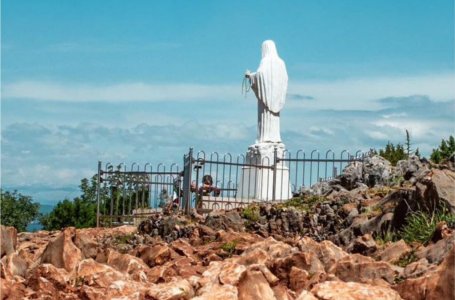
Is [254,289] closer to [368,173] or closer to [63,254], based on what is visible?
[63,254]

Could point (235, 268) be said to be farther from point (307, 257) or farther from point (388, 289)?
point (388, 289)

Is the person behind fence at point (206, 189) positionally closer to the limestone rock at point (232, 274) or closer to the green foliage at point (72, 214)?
the green foliage at point (72, 214)

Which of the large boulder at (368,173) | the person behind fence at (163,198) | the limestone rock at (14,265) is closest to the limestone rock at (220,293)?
the limestone rock at (14,265)

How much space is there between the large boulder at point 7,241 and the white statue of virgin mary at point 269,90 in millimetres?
11428

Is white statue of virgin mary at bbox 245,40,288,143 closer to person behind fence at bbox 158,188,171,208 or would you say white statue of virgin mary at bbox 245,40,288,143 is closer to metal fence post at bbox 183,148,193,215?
person behind fence at bbox 158,188,171,208

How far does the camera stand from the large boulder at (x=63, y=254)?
11.6 m

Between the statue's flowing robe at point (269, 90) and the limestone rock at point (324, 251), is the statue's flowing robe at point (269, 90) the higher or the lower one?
the higher one

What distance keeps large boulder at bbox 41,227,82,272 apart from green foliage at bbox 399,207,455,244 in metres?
3.87

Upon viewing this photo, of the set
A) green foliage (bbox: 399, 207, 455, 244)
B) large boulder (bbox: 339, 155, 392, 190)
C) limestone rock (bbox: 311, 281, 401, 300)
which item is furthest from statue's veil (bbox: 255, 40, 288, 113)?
limestone rock (bbox: 311, 281, 401, 300)

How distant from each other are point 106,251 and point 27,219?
15.0m

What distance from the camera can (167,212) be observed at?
782 inches

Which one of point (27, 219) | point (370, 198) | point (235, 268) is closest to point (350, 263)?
point (235, 268)

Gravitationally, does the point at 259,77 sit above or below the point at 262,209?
above

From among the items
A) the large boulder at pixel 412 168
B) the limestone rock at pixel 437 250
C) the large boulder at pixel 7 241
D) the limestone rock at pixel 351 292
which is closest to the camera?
the limestone rock at pixel 351 292
